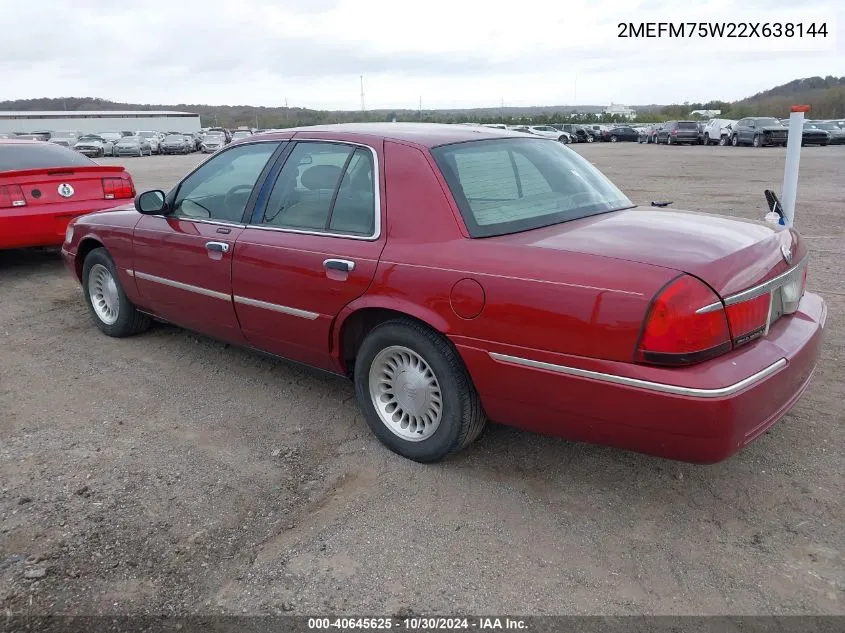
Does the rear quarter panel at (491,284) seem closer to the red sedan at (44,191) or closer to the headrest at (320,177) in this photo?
the headrest at (320,177)

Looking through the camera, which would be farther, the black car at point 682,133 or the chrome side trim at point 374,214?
the black car at point 682,133

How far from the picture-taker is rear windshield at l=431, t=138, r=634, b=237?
3238 mm

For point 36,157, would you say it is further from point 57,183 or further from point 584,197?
point 584,197

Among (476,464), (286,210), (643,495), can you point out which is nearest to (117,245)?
(286,210)

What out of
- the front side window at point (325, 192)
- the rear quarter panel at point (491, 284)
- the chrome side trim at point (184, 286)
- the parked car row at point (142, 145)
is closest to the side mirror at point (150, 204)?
the chrome side trim at point (184, 286)

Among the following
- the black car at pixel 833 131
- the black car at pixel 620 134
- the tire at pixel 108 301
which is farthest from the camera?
the black car at pixel 620 134

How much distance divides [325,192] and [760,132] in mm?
34955

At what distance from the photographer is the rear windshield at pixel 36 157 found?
7414 millimetres

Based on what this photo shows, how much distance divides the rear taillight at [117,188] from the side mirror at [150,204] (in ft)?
11.1

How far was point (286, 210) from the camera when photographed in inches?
152

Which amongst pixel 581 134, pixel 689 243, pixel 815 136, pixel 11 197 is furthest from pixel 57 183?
pixel 581 134

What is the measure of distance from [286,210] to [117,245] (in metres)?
1.80

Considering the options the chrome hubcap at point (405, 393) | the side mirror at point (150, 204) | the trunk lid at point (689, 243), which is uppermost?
the side mirror at point (150, 204)

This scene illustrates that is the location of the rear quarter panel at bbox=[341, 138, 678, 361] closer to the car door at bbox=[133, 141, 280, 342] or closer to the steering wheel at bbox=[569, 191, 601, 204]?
the steering wheel at bbox=[569, 191, 601, 204]
